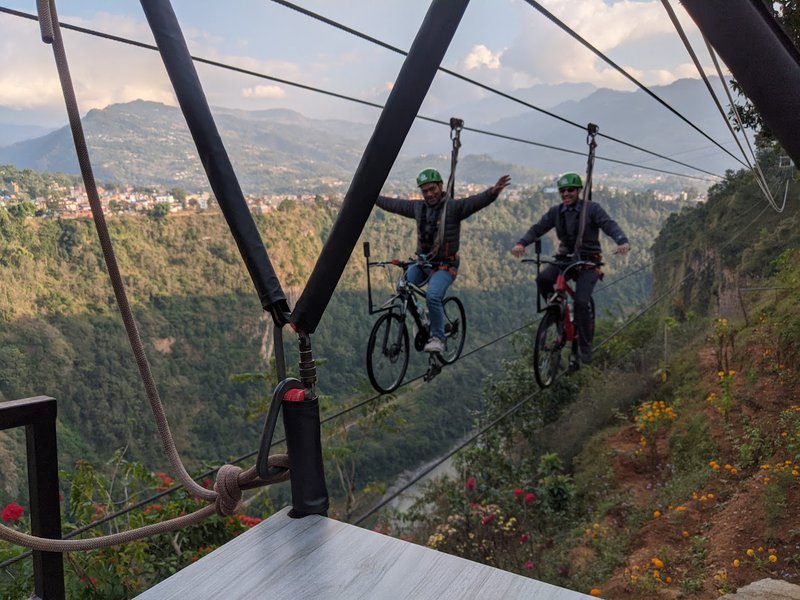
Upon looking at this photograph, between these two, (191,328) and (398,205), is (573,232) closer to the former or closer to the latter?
(398,205)

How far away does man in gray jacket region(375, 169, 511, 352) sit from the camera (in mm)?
4488

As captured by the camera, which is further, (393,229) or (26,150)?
(26,150)

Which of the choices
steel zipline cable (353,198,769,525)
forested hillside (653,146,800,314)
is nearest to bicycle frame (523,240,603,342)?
steel zipline cable (353,198,769,525)

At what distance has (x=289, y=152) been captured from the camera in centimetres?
10025

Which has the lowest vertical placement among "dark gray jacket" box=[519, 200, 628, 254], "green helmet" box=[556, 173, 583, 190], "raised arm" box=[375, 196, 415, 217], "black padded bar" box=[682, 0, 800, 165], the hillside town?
"dark gray jacket" box=[519, 200, 628, 254]

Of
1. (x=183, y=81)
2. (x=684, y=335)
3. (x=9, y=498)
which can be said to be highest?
(x=183, y=81)

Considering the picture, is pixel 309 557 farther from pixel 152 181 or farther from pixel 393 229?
pixel 152 181

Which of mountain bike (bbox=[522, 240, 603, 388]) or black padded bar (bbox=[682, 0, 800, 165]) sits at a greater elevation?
black padded bar (bbox=[682, 0, 800, 165])

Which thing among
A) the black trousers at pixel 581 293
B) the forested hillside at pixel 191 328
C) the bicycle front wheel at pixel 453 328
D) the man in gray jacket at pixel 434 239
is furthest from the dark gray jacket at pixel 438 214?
the forested hillside at pixel 191 328

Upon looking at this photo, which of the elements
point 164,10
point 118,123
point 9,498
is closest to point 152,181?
point 118,123

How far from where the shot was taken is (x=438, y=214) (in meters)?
4.55

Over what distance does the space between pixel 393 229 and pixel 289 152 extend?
64429 millimetres

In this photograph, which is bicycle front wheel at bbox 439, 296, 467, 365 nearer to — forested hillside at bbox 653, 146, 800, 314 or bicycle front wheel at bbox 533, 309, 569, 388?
bicycle front wheel at bbox 533, 309, 569, 388

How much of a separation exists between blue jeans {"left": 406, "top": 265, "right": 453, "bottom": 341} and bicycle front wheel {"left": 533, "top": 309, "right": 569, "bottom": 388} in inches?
38.7
